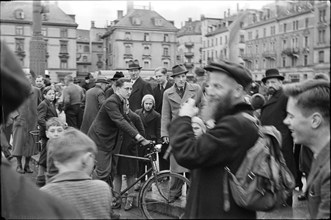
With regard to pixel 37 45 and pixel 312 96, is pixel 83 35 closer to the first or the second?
pixel 37 45

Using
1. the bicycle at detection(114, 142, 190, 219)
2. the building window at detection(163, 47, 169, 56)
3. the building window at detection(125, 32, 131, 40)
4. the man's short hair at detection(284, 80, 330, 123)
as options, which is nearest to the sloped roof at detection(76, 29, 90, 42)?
the building window at detection(125, 32, 131, 40)

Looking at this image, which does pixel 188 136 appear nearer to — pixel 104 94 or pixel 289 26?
pixel 104 94

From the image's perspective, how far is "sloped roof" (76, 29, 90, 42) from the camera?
97812mm

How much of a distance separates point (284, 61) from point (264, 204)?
75750mm

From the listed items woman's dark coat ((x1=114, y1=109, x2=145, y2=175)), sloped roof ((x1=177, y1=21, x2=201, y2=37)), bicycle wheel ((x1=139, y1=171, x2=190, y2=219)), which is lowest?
bicycle wheel ((x1=139, y1=171, x2=190, y2=219))

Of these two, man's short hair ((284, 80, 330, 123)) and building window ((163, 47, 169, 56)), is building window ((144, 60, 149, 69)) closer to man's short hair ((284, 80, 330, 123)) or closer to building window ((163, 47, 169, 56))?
building window ((163, 47, 169, 56))

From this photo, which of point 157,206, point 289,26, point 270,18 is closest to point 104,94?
point 157,206

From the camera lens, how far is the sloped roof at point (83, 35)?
97.8 metres

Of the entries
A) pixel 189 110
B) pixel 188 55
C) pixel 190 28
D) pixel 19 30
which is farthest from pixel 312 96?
pixel 190 28

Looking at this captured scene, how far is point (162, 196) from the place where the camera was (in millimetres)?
6754

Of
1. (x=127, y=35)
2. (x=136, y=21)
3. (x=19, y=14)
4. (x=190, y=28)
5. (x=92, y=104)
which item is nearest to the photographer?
(x=92, y=104)

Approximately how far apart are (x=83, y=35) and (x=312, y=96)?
101194 millimetres

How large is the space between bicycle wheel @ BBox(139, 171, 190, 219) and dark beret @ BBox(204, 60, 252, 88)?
3.83 meters

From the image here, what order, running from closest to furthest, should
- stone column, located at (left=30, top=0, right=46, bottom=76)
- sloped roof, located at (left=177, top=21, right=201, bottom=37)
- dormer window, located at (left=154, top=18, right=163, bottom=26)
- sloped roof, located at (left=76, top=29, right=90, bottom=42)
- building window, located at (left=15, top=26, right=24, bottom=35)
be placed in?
stone column, located at (left=30, top=0, right=46, bottom=76)
building window, located at (left=15, top=26, right=24, bottom=35)
dormer window, located at (left=154, top=18, right=163, bottom=26)
sloped roof, located at (left=76, top=29, right=90, bottom=42)
sloped roof, located at (left=177, top=21, right=201, bottom=37)
